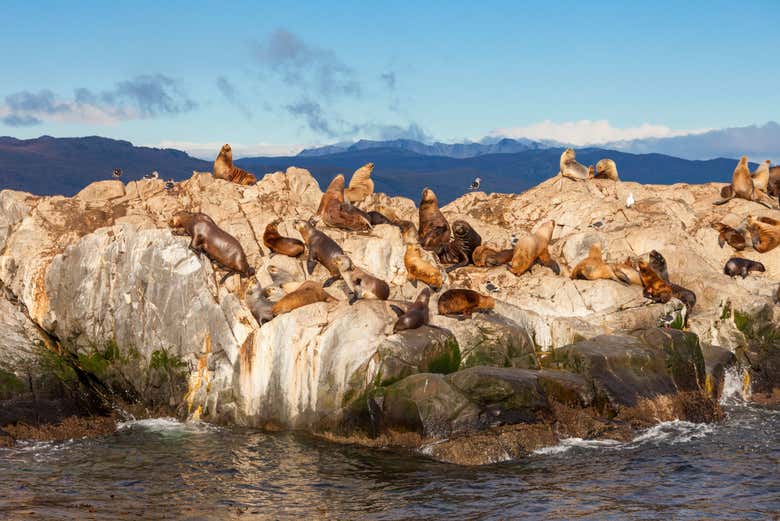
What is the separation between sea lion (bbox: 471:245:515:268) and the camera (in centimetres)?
1988

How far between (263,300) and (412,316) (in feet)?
10.00

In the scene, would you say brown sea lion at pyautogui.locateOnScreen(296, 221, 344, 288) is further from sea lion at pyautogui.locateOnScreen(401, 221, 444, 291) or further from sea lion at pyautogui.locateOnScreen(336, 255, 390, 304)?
sea lion at pyautogui.locateOnScreen(401, 221, 444, 291)

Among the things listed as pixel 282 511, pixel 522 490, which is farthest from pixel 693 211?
pixel 282 511

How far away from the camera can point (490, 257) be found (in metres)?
19.9

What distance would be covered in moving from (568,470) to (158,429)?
7505 mm

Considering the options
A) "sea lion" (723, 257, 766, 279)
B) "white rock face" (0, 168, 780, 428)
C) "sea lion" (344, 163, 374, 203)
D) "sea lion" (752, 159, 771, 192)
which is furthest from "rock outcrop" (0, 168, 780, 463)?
"sea lion" (752, 159, 771, 192)

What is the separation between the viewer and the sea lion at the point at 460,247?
66.2 ft

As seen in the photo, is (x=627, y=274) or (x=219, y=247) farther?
(x=627, y=274)

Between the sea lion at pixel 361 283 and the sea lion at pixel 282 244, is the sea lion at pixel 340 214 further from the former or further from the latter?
the sea lion at pixel 361 283

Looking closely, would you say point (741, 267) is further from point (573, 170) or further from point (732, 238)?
point (573, 170)

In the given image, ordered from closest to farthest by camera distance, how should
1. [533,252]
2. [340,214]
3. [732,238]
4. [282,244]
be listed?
[282,244] < [533,252] < [340,214] < [732,238]

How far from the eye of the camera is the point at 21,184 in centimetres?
9838

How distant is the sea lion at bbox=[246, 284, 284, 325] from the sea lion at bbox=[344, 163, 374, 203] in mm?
5480

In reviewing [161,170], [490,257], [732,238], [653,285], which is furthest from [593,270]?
[161,170]
